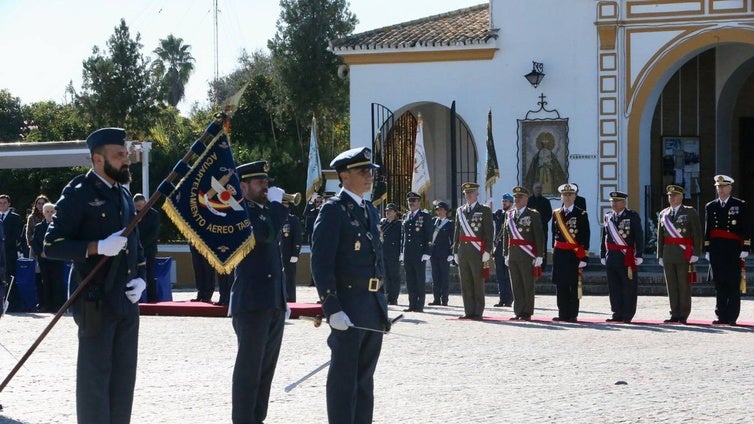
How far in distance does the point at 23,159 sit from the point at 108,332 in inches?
655

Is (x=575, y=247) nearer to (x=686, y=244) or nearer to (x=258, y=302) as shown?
(x=686, y=244)

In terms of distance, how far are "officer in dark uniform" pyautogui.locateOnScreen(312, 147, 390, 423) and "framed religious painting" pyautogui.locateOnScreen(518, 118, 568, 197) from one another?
57.7ft

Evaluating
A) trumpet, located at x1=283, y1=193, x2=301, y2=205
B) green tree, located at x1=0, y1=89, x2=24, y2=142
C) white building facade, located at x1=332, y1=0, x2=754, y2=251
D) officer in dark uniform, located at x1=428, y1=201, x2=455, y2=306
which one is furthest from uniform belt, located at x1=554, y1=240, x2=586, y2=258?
green tree, located at x1=0, y1=89, x2=24, y2=142

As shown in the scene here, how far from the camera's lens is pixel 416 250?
19609 mm

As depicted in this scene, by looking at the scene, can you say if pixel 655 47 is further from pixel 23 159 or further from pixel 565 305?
pixel 23 159

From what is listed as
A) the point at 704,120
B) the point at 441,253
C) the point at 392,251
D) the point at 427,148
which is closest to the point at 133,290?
the point at 441,253

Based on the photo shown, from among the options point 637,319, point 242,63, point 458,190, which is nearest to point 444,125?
point 458,190

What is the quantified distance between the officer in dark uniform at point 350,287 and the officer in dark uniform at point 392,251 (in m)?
12.1

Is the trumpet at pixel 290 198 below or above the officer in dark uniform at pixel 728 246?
above

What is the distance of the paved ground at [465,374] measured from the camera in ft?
30.3

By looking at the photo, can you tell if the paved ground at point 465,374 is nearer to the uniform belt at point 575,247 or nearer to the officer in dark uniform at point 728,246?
the officer in dark uniform at point 728,246

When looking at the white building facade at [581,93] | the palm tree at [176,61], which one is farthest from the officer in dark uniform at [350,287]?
the palm tree at [176,61]

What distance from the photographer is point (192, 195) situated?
8.37 meters

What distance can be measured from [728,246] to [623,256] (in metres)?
1.30
